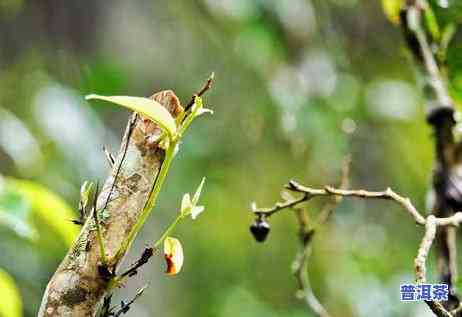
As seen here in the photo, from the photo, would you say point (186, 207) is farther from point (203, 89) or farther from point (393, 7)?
point (393, 7)

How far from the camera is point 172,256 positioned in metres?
0.49

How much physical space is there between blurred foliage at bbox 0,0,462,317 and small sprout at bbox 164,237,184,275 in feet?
3.00

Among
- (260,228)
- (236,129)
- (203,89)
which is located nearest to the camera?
(203,89)

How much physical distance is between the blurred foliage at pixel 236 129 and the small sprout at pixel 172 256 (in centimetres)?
91

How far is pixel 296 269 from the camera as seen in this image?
0.70 metres

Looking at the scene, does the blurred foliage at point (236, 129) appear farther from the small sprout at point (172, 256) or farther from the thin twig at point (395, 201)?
the small sprout at point (172, 256)

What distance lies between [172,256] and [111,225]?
0.04m

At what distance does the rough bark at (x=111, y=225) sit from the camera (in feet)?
1.55

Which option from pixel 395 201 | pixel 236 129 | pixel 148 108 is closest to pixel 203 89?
pixel 148 108

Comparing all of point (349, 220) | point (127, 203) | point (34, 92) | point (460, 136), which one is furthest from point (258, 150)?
point (127, 203)

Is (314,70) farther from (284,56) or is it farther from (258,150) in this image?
(258,150)

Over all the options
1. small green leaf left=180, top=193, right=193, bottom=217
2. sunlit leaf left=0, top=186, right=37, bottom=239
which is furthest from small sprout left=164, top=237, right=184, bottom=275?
sunlit leaf left=0, top=186, right=37, bottom=239

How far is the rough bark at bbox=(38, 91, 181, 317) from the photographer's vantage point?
0.47 m

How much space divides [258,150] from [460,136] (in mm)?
Result: 1198
